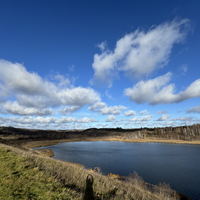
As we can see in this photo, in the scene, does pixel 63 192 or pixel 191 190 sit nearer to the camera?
pixel 63 192

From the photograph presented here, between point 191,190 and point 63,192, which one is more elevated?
point 63,192

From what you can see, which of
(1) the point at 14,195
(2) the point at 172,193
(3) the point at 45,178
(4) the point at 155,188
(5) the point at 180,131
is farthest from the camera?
(5) the point at 180,131

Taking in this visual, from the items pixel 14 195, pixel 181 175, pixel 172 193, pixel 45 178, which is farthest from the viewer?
pixel 181 175

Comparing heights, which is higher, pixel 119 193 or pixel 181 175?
pixel 119 193

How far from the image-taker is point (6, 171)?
10062 millimetres

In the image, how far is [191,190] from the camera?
22781mm

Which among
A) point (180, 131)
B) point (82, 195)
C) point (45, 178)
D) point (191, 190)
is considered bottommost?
point (191, 190)

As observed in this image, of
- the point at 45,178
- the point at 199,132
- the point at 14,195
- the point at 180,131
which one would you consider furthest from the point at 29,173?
the point at 180,131

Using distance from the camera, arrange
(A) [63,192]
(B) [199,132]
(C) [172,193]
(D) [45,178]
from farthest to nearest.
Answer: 1. (B) [199,132]
2. (C) [172,193]
3. (D) [45,178]
4. (A) [63,192]

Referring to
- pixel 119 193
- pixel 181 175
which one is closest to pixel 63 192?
pixel 119 193

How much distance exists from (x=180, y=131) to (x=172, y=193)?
684 feet

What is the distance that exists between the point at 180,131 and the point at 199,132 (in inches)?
1417

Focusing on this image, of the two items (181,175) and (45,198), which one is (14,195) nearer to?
(45,198)

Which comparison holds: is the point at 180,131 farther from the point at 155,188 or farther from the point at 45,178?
the point at 45,178
